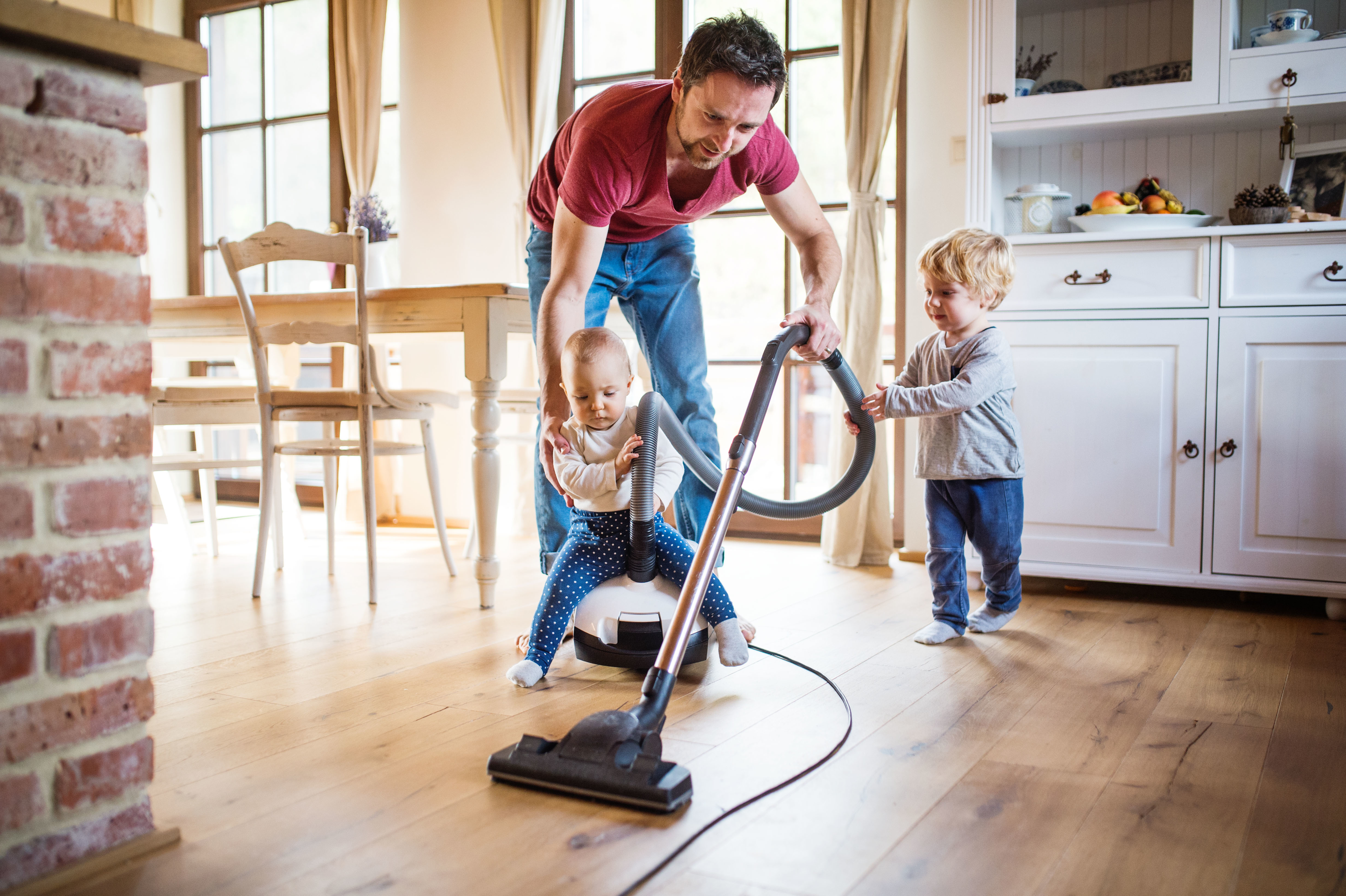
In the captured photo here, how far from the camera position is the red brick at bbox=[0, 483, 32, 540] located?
0.93 meters

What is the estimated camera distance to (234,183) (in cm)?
465

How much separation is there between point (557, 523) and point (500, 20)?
229cm

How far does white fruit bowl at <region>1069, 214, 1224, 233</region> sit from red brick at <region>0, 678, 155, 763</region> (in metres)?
2.29

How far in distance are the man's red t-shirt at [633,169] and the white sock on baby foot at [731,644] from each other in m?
0.71

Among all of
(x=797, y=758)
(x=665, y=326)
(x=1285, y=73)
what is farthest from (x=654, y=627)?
(x=1285, y=73)

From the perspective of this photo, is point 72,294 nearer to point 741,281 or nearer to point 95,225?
point 95,225

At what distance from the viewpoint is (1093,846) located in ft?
3.54

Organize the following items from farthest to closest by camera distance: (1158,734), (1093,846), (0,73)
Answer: (1158,734) → (1093,846) → (0,73)

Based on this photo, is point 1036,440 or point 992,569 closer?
point 992,569

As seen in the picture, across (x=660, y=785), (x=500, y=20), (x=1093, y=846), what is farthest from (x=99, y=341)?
(x=500, y=20)

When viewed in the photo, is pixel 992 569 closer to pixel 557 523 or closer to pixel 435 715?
pixel 557 523

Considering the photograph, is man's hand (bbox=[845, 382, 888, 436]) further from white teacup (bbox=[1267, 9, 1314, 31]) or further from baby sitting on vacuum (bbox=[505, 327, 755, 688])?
white teacup (bbox=[1267, 9, 1314, 31])

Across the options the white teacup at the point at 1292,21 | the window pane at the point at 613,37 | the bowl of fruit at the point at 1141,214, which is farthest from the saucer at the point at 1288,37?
the window pane at the point at 613,37

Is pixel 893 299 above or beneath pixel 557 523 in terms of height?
above
